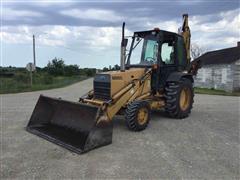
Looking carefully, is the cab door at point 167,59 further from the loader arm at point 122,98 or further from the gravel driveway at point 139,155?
the gravel driveway at point 139,155

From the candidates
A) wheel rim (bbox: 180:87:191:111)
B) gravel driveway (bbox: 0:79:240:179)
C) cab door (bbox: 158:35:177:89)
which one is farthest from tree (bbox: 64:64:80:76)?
gravel driveway (bbox: 0:79:240:179)

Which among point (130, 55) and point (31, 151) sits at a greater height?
point (130, 55)

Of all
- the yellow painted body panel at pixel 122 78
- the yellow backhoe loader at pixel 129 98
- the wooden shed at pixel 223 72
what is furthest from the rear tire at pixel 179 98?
the wooden shed at pixel 223 72

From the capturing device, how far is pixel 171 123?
836cm

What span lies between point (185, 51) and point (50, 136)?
206 inches

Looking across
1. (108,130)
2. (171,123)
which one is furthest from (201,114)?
(108,130)

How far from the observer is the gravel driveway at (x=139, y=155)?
473 centimetres

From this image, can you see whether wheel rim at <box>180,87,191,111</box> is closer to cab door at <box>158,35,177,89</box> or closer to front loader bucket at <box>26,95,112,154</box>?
cab door at <box>158,35,177,89</box>

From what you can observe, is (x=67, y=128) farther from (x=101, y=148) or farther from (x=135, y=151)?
(x=135, y=151)

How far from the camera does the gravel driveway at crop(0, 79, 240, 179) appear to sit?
4.73 metres

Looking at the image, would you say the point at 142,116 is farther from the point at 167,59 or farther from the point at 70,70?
the point at 70,70

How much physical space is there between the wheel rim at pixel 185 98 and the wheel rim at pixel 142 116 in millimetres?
2110

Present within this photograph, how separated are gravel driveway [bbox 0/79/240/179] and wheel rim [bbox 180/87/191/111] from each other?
3.98 feet

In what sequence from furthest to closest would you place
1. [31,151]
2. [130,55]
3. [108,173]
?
[130,55] → [31,151] → [108,173]
